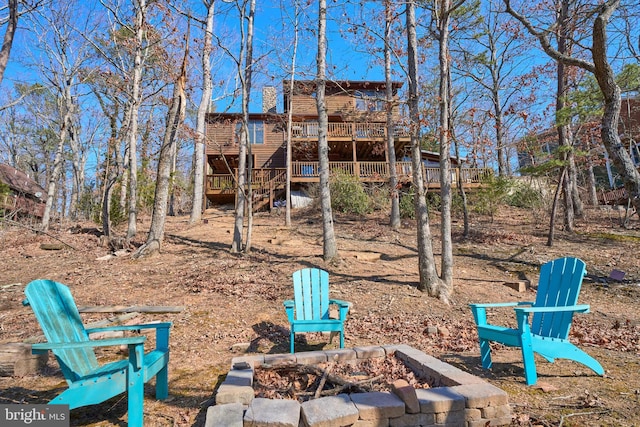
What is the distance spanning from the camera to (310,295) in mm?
4391

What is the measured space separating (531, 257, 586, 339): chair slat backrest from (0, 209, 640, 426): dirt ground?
39cm

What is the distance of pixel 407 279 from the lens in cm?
694

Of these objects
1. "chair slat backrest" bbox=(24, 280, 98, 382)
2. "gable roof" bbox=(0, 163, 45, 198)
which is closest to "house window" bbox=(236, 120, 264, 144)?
"gable roof" bbox=(0, 163, 45, 198)

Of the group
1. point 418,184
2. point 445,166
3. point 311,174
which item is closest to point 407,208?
point 311,174

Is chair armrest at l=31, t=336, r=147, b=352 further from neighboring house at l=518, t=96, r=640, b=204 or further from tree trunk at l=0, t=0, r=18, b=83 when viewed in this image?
tree trunk at l=0, t=0, r=18, b=83

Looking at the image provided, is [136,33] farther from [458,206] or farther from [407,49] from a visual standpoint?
[458,206]

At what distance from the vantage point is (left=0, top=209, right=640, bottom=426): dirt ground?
2688mm

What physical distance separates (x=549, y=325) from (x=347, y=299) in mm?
3254

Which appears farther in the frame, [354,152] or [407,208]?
[354,152]

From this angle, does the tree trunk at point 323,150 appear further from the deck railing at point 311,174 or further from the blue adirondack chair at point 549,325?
the deck railing at point 311,174

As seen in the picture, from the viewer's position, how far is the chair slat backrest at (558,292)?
3.05 meters

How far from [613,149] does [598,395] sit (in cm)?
259

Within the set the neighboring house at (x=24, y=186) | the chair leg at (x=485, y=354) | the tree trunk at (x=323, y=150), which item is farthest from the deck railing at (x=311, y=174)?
the chair leg at (x=485, y=354)

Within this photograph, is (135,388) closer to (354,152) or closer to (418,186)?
(418,186)
